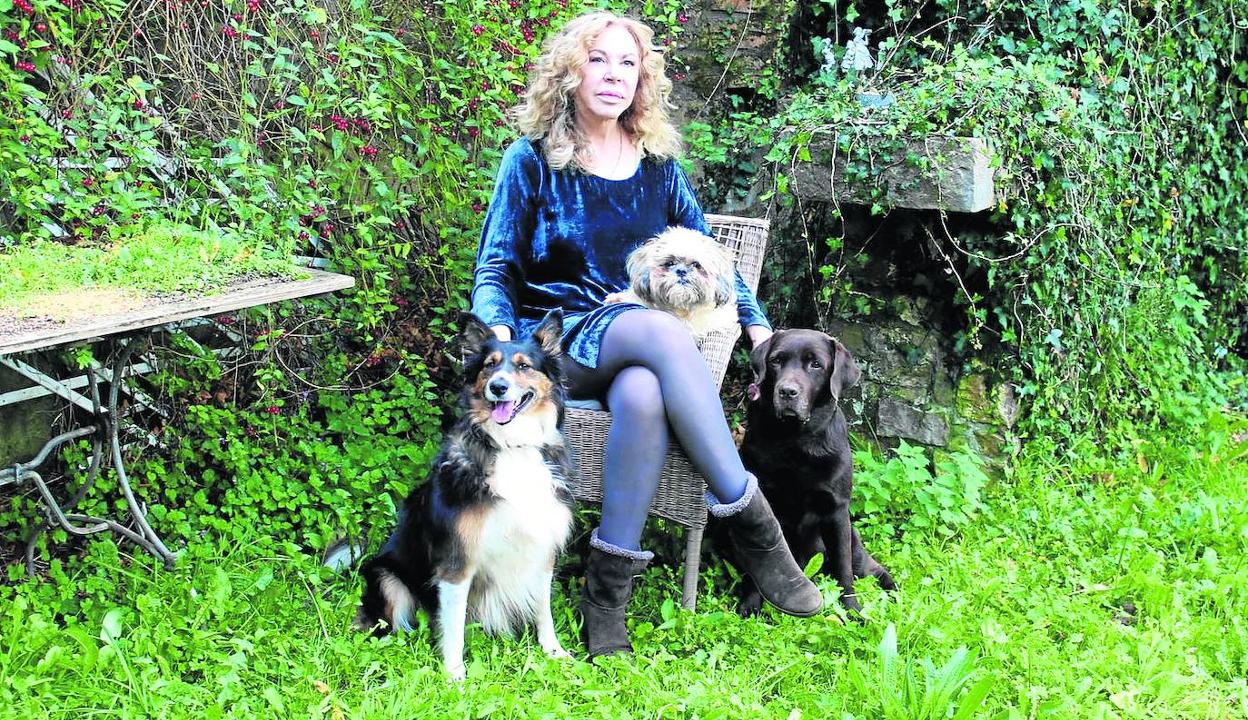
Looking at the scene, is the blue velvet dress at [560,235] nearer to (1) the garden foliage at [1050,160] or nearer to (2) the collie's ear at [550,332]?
(2) the collie's ear at [550,332]

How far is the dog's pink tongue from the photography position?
266cm

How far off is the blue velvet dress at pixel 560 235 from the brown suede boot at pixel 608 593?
75 cm

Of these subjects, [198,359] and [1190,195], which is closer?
[198,359]

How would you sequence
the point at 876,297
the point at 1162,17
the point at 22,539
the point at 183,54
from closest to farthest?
the point at 22,539 → the point at 183,54 → the point at 876,297 → the point at 1162,17

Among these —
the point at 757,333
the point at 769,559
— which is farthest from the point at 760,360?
the point at 769,559

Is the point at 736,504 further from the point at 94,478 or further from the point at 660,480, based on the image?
the point at 94,478

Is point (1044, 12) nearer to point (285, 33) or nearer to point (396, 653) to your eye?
point (285, 33)

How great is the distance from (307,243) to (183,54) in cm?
76

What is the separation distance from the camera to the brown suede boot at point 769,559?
2.92 meters

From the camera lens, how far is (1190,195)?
511 centimetres

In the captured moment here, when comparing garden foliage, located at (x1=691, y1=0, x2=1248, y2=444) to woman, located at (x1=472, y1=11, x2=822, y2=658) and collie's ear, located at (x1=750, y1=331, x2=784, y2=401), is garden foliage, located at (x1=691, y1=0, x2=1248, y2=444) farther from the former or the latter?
collie's ear, located at (x1=750, y1=331, x2=784, y2=401)

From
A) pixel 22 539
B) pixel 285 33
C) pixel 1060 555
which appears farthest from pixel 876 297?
pixel 22 539

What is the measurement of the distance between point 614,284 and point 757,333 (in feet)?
1.61

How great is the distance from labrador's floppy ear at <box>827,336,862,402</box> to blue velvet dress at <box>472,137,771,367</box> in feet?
1.01
